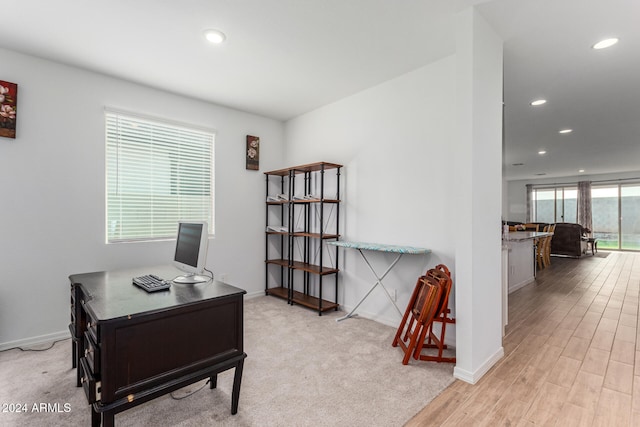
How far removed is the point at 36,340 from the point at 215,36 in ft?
10.1

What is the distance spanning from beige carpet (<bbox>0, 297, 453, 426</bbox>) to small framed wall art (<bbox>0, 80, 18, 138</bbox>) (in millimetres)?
1876

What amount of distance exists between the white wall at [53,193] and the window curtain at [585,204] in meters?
12.6

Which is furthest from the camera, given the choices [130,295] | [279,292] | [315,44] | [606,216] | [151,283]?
[606,216]

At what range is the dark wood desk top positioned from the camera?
5.04ft

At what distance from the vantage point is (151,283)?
6.66 feet

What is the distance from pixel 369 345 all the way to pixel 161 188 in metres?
2.83

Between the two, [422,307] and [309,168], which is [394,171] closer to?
[309,168]

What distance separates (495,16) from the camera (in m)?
2.22

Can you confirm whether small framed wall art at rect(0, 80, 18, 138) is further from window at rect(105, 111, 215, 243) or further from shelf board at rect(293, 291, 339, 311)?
shelf board at rect(293, 291, 339, 311)

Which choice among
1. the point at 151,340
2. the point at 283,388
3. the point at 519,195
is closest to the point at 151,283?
the point at 151,340

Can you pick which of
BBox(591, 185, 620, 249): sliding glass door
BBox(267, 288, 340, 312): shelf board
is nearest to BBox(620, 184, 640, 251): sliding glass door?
BBox(591, 185, 620, 249): sliding glass door

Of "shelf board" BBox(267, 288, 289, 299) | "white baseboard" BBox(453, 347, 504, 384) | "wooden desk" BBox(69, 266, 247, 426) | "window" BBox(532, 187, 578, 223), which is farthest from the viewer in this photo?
"window" BBox(532, 187, 578, 223)

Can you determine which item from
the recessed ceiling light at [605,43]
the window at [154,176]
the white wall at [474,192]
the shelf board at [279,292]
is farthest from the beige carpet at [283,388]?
the recessed ceiling light at [605,43]

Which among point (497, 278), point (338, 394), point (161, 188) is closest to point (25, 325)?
point (161, 188)
